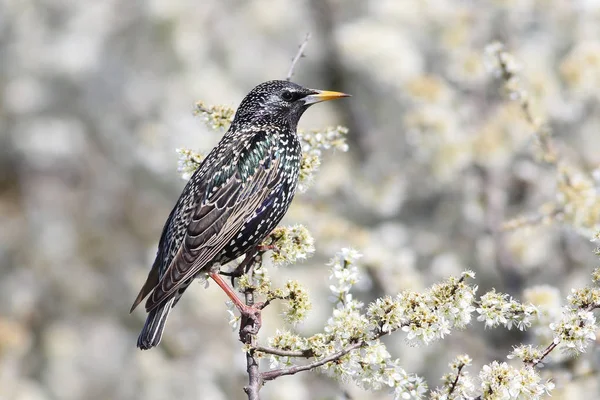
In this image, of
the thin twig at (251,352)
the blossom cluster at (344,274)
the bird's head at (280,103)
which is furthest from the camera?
the bird's head at (280,103)

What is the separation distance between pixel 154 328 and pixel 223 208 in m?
0.60

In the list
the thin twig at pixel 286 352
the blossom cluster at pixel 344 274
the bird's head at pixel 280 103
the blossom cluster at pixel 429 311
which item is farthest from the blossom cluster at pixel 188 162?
the blossom cluster at pixel 429 311

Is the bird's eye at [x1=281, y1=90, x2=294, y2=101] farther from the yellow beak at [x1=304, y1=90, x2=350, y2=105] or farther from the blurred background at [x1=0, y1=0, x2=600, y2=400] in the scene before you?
the blurred background at [x1=0, y1=0, x2=600, y2=400]

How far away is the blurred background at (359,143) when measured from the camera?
6957 mm

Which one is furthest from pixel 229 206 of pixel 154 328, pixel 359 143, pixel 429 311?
pixel 359 143

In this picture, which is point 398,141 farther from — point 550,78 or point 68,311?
point 68,311

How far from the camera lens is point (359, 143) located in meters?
8.56

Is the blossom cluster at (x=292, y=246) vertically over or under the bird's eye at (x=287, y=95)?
under

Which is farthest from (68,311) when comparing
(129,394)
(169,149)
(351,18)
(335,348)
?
(335,348)

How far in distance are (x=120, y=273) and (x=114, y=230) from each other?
1.89 metres

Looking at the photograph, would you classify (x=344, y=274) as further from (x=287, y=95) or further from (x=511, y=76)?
(x=511, y=76)

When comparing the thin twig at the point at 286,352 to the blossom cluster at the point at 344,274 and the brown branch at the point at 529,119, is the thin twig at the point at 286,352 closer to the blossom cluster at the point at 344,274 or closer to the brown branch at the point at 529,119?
the blossom cluster at the point at 344,274

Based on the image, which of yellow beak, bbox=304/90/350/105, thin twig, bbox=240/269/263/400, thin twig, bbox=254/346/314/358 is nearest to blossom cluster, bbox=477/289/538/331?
thin twig, bbox=254/346/314/358

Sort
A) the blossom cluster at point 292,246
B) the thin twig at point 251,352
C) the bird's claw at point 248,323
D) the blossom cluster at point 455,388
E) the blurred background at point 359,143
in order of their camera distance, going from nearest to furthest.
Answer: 1. the blossom cluster at point 455,388
2. the thin twig at point 251,352
3. the bird's claw at point 248,323
4. the blossom cluster at point 292,246
5. the blurred background at point 359,143
